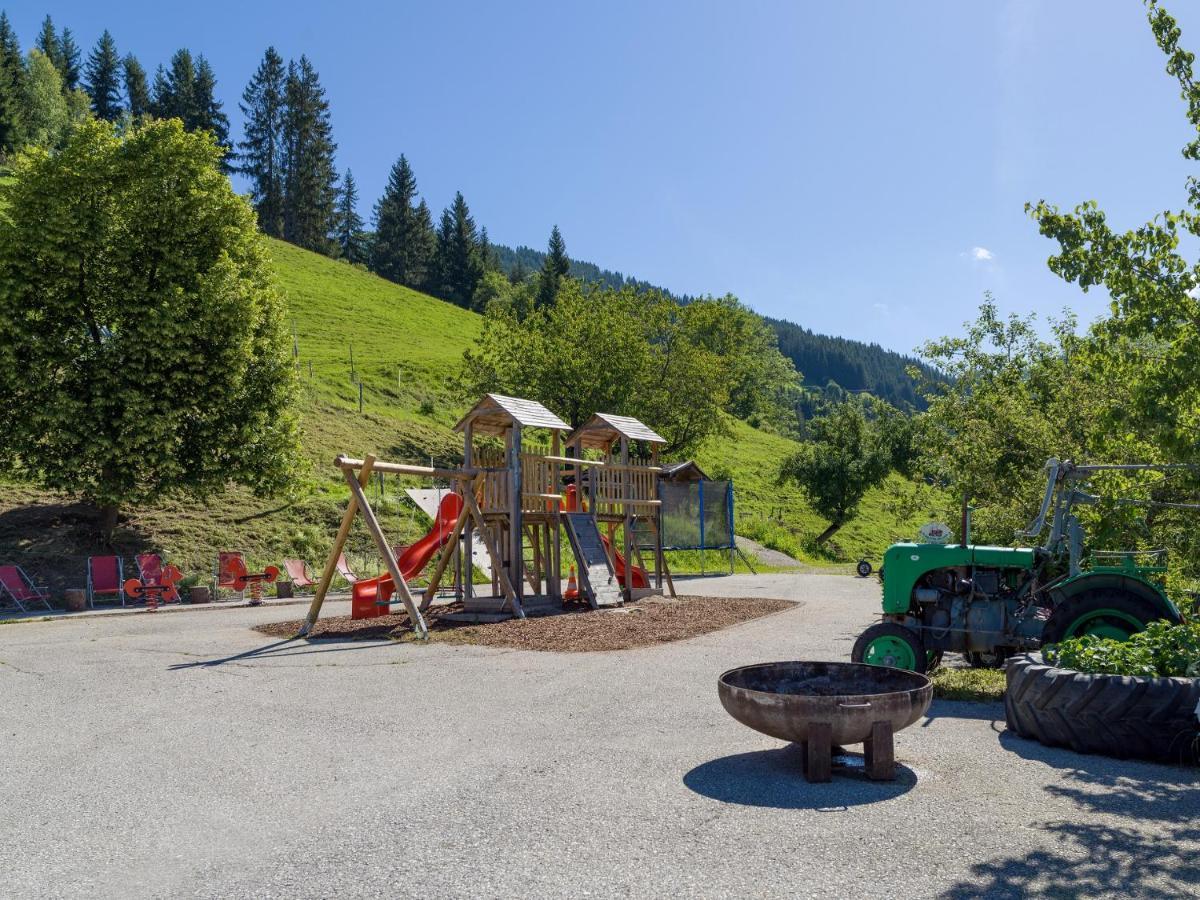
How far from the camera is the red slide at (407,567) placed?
52.7 ft

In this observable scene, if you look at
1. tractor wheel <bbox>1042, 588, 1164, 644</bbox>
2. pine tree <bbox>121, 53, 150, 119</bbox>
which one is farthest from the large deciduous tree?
pine tree <bbox>121, 53, 150, 119</bbox>

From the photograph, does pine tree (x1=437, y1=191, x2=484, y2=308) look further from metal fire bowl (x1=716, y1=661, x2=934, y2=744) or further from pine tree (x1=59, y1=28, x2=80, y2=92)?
metal fire bowl (x1=716, y1=661, x2=934, y2=744)

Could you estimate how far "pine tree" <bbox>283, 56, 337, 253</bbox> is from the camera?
289 ft

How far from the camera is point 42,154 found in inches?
870

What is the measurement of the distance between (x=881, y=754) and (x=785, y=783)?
2.15 ft

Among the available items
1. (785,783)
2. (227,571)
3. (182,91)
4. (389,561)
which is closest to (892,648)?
(785,783)

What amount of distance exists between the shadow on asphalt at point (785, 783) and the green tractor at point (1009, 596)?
2756 millimetres

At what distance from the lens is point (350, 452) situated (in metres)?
33.4

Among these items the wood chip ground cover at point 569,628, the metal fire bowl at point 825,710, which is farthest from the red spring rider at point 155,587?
the metal fire bowl at point 825,710

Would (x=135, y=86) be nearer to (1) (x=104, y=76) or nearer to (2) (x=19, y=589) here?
(1) (x=104, y=76)

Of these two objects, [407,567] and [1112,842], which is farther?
[407,567]

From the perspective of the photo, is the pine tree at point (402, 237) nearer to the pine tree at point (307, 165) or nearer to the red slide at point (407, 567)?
the pine tree at point (307, 165)

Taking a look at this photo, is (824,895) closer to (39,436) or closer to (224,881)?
(224,881)

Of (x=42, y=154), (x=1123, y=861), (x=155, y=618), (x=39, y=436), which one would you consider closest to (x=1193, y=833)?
(x=1123, y=861)
